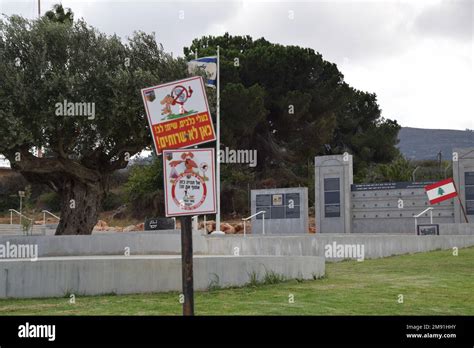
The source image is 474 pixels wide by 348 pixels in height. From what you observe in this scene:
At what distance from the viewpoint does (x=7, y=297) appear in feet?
48.5

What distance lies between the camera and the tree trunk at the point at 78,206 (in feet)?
78.2

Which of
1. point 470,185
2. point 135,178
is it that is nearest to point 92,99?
point 470,185

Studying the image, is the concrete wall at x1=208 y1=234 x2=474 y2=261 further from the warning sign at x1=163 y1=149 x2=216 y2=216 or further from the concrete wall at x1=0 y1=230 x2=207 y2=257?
the warning sign at x1=163 y1=149 x2=216 y2=216

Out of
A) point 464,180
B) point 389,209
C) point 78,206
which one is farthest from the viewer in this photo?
point 389,209

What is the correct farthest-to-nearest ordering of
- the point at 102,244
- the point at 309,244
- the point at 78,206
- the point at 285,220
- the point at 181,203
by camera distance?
the point at 285,220 < the point at 309,244 < the point at 78,206 < the point at 102,244 < the point at 181,203

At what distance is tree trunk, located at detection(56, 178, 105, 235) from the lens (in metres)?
23.8

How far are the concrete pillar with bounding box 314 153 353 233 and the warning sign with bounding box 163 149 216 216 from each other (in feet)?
106

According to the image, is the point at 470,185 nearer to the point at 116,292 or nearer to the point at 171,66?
the point at 171,66

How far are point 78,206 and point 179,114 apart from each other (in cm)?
→ 1631

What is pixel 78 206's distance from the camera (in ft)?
78.5

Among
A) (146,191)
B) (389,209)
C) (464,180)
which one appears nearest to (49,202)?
(146,191)

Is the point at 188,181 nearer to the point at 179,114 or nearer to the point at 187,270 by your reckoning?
the point at 179,114
